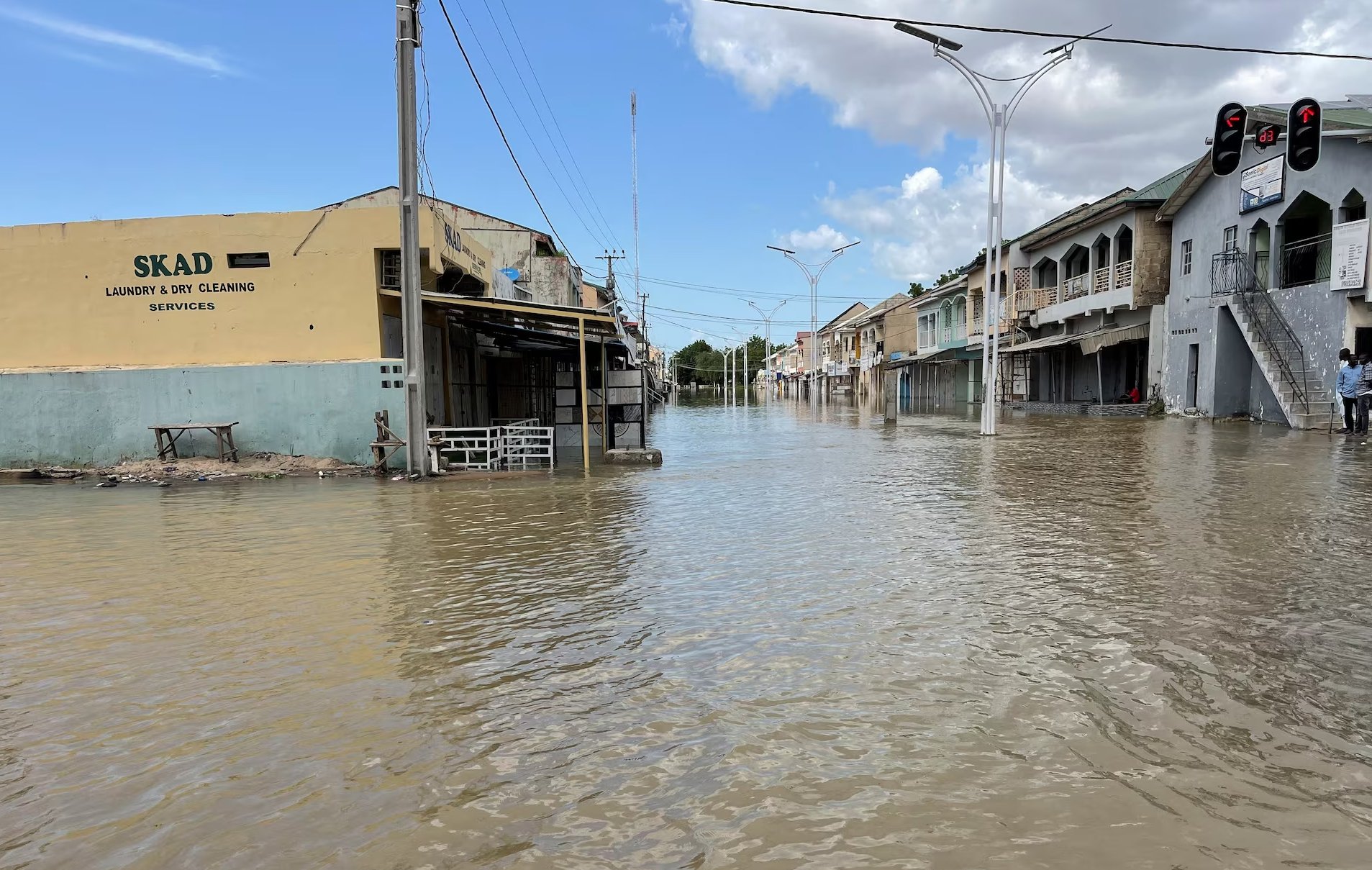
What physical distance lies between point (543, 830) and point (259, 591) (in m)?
4.47

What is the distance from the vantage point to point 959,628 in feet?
16.7

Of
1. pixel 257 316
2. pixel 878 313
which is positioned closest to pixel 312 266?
pixel 257 316

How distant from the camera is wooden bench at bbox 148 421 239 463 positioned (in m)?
15.2

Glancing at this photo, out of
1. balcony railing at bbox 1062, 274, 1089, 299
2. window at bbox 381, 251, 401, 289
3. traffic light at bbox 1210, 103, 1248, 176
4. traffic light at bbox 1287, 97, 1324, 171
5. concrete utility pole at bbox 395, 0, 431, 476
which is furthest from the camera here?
balcony railing at bbox 1062, 274, 1089, 299

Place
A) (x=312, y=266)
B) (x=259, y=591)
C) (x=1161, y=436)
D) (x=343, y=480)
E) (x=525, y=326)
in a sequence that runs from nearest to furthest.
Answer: (x=259, y=591) → (x=343, y=480) → (x=312, y=266) → (x=525, y=326) → (x=1161, y=436)

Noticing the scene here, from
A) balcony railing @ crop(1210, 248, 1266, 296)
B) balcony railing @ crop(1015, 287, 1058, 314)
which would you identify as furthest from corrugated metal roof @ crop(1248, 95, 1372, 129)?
balcony railing @ crop(1015, 287, 1058, 314)

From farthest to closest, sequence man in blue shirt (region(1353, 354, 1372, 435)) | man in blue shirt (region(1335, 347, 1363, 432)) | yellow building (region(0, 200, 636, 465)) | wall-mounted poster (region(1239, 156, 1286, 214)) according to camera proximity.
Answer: wall-mounted poster (region(1239, 156, 1286, 214)), man in blue shirt (region(1335, 347, 1363, 432)), man in blue shirt (region(1353, 354, 1372, 435)), yellow building (region(0, 200, 636, 465))

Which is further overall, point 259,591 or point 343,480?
point 343,480

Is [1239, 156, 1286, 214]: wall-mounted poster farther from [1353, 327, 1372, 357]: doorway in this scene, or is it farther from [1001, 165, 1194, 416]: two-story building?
[1353, 327, 1372, 357]: doorway

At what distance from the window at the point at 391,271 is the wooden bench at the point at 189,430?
3.84 m

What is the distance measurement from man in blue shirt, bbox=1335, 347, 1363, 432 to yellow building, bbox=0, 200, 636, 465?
52.5 ft

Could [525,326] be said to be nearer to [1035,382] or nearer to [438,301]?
[438,301]

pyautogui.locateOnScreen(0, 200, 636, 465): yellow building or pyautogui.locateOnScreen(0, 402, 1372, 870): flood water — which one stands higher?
pyautogui.locateOnScreen(0, 200, 636, 465): yellow building

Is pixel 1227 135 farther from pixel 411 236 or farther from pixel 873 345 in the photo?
pixel 873 345
